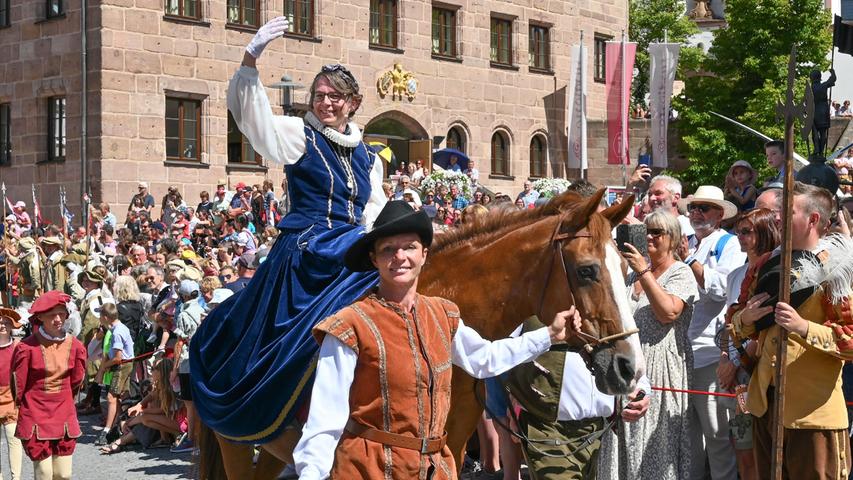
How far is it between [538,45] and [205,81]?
12.7 meters

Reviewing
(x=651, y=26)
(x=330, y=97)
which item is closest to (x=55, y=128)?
(x=330, y=97)

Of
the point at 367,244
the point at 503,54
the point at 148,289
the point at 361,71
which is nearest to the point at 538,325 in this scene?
the point at 367,244

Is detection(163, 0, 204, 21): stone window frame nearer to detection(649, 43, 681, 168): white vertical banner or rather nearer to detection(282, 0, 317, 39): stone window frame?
detection(282, 0, 317, 39): stone window frame

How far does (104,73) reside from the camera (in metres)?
26.7

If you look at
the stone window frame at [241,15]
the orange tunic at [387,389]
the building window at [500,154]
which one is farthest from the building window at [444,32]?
the orange tunic at [387,389]

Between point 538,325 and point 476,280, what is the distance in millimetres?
1256

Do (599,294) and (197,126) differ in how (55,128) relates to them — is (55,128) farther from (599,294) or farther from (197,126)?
(599,294)

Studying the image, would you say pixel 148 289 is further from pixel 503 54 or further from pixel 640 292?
pixel 503 54

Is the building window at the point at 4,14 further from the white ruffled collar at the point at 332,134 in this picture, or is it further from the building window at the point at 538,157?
the white ruffled collar at the point at 332,134

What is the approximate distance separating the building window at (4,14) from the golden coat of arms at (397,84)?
944 cm

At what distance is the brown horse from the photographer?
5.02 metres

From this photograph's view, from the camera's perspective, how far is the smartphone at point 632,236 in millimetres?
7125

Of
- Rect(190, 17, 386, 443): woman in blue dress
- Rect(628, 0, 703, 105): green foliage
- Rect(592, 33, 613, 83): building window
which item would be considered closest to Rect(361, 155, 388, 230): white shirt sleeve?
Rect(190, 17, 386, 443): woman in blue dress

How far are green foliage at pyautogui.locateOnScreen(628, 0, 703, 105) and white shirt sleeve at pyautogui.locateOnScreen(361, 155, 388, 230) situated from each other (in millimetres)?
48885
